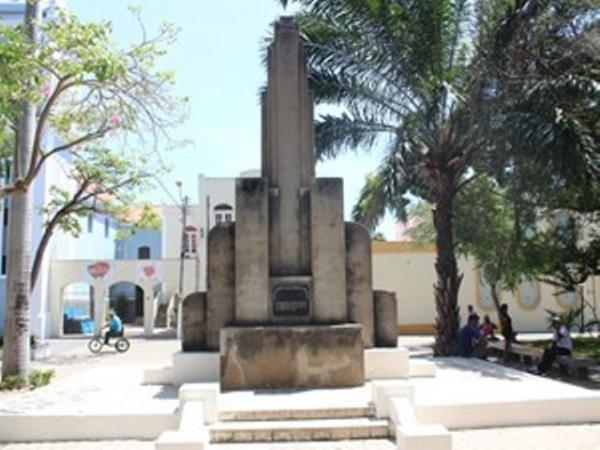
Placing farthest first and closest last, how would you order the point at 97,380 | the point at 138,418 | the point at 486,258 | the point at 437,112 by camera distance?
the point at 486,258 < the point at 437,112 < the point at 97,380 < the point at 138,418

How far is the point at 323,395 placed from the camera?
10594 mm

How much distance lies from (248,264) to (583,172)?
6426mm

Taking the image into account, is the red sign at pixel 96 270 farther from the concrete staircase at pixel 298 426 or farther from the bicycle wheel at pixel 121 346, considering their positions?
the concrete staircase at pixel 298 426

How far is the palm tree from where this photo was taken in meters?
16.1

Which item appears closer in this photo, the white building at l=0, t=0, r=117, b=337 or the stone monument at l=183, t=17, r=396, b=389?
the stone monument at l=183, t=17, r=396, b=389

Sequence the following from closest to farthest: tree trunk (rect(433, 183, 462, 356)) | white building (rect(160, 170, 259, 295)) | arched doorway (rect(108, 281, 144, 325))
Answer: tree trunk (rect(433, 183, 462, 356)) < white building (rect(160, 170, 259, 295)) < arched doorway (rect(108, 281, 144, 325))

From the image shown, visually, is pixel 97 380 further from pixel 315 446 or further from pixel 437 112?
pixel 437 112

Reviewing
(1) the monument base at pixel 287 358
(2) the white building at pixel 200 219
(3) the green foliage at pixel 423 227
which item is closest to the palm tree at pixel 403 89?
(1) the monument base at pixel 287 358

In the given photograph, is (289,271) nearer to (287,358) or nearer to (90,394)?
(287,358)

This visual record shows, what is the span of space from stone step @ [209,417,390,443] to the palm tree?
7843 millimetres

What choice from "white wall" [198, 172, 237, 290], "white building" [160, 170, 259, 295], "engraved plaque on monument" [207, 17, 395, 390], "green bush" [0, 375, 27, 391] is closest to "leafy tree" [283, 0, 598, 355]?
"engraved plaque on monument" [207, 17, 395, 390]

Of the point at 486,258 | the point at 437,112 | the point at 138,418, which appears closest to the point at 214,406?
the point at 138,418

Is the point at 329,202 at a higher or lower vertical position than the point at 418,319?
higher

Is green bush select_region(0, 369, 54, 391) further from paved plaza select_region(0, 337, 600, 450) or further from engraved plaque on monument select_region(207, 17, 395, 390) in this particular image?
engraved plaque on monument select_region(207, 17, 395, 390)
